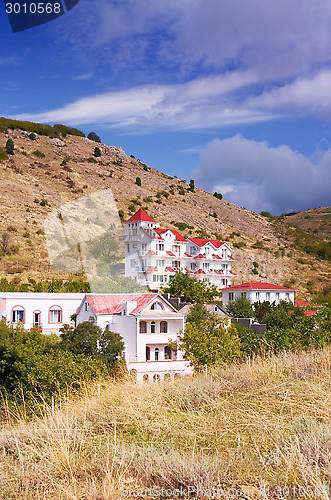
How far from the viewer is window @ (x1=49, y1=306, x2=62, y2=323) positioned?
106 feet

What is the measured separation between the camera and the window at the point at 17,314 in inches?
1202

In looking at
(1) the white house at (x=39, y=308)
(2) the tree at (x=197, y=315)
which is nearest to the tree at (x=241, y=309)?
(2) the tree at (x=197, y=315)

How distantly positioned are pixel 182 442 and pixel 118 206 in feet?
205

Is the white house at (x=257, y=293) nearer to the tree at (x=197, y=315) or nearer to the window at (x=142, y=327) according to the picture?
the tree at (x=197, y=315)

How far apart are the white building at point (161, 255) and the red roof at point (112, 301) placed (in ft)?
54.9

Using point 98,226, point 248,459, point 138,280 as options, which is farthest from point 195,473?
point 98,226

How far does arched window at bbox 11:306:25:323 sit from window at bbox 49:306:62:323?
1.89 m

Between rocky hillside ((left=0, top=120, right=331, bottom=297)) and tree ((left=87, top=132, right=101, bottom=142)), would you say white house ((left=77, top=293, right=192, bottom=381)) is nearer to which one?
rocky hillside ((left=0, top=120, right=331, bottom=297))

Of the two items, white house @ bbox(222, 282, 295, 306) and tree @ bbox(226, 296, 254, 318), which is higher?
white house @ bbox(222, 282, 295, 306)

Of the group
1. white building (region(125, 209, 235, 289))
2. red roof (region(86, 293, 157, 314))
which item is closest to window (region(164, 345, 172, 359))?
red roof (region(86, 293, 157, 314))

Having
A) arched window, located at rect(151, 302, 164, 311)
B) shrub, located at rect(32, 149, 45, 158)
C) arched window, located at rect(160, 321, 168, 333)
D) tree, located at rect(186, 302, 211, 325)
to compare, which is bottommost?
arched window, located at rect(160, 321, 168, 333)

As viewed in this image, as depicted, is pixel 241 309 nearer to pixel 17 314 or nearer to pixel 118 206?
pixel 17 314

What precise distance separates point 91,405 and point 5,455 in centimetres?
133

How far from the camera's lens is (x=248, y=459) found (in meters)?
3.96
